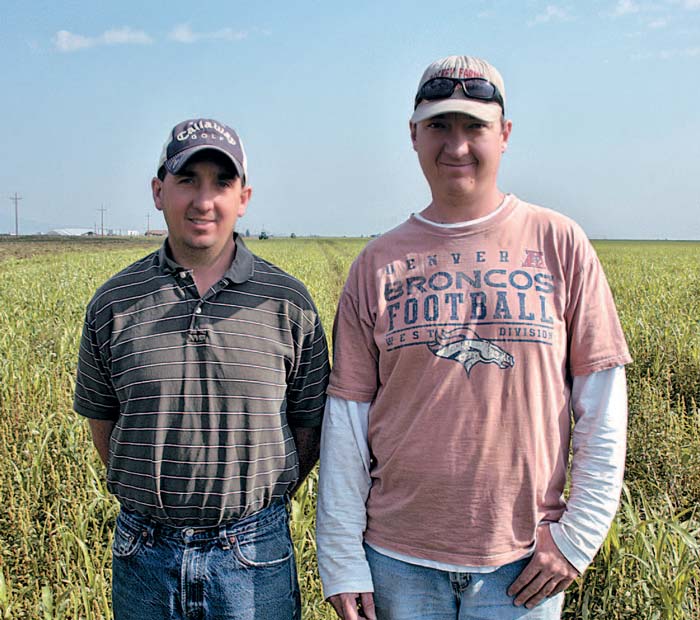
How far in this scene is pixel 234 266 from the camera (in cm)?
200

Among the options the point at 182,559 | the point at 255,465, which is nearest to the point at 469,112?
the point at 255,465

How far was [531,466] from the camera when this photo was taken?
1814 mm

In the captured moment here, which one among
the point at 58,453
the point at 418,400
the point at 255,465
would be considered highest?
the point at 418,400

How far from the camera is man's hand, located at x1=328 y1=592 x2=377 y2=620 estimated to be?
189 centimetres

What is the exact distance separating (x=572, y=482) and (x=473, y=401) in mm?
369

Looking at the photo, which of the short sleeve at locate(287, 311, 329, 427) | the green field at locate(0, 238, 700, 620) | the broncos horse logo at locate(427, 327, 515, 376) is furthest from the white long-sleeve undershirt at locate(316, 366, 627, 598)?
the green field at locate(0, 238, 700, 620)

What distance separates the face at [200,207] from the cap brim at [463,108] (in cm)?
59

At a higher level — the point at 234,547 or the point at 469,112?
the point at 469,112

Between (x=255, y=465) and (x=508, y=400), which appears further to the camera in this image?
(x=255, y=465)

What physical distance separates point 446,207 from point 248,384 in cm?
76

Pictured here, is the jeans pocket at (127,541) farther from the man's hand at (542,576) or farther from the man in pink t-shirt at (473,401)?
the man's hand at (542,576)

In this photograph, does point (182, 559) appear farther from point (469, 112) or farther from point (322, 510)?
point (469, 112)

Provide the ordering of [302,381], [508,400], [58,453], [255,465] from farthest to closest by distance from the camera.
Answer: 1. [58,453]
2. [302,381]
3. [255,465]
4. [508,400]

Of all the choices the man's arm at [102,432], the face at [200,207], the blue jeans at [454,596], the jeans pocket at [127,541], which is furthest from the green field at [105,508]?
the face at [200,207]
